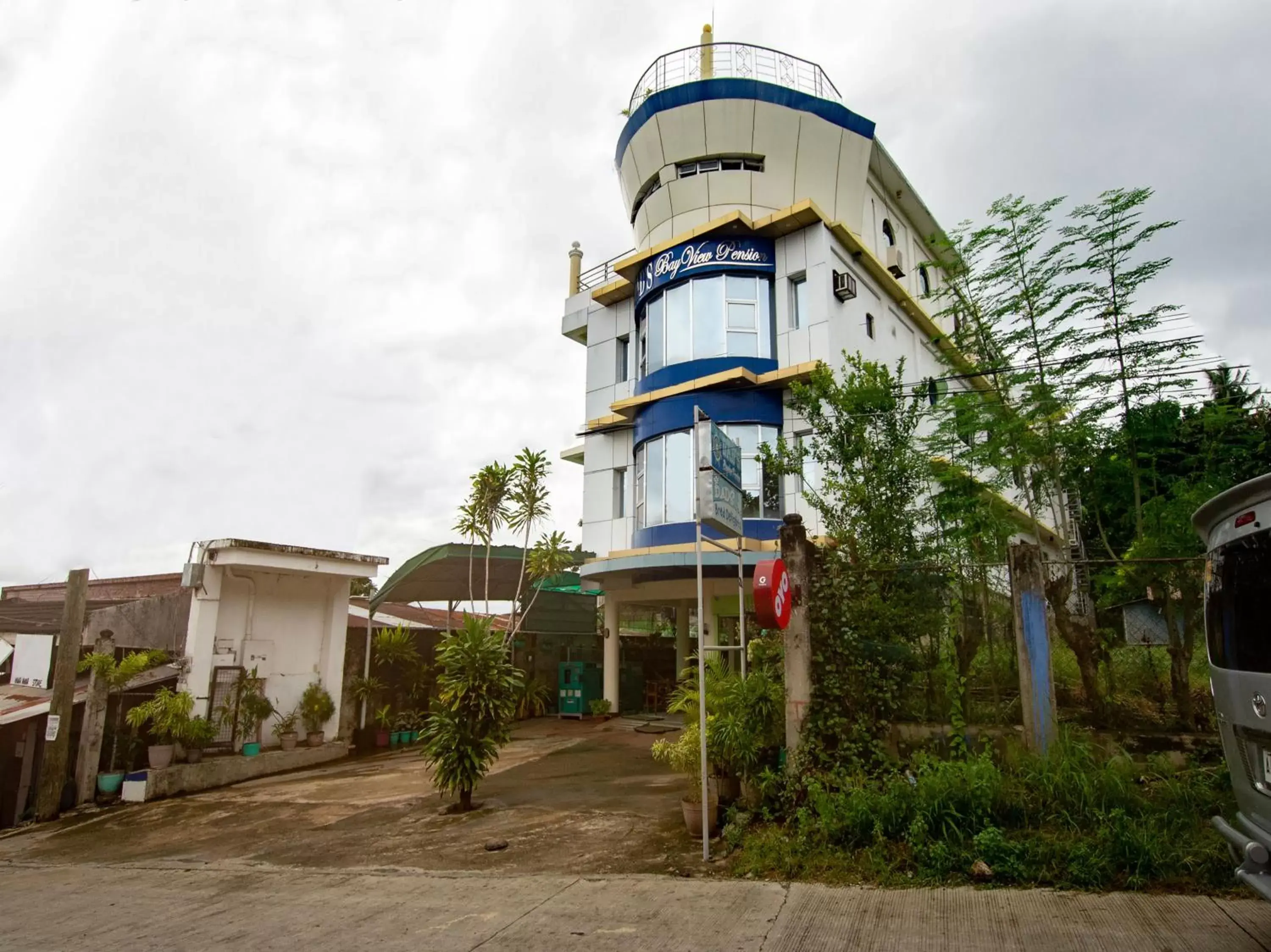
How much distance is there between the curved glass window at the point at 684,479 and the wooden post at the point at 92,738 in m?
9.75

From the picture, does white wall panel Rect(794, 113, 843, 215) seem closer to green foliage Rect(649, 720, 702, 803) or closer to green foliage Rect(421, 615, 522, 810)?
green foliage Rect(421, 615, 522, 810)

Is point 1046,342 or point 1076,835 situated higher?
point 1046,342

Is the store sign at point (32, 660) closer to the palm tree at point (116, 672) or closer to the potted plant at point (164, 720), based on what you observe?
the palm tree at point (116, 672)

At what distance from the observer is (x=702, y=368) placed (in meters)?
15.5

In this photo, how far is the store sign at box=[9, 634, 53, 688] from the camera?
14734 millimetres

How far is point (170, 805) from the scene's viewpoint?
37.3 feet

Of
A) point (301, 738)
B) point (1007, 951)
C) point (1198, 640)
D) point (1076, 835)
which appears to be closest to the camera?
point (1007, 951)

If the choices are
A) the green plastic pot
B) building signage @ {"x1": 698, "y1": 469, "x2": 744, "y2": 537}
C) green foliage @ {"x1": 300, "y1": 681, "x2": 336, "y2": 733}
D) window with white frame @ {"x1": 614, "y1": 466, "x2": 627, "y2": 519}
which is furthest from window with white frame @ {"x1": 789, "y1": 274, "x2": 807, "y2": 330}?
the green plastic pot

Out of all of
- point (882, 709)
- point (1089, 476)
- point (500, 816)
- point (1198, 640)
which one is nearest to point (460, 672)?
point (500, 816)

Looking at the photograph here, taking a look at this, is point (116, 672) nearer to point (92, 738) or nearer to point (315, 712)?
point (92, 738)

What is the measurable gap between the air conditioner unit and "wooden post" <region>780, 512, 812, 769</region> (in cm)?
896

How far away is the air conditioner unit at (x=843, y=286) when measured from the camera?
1507 cm

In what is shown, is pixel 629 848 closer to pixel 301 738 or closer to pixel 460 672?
pixel 460 672

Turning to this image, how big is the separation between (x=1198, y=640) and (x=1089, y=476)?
3.57 m
